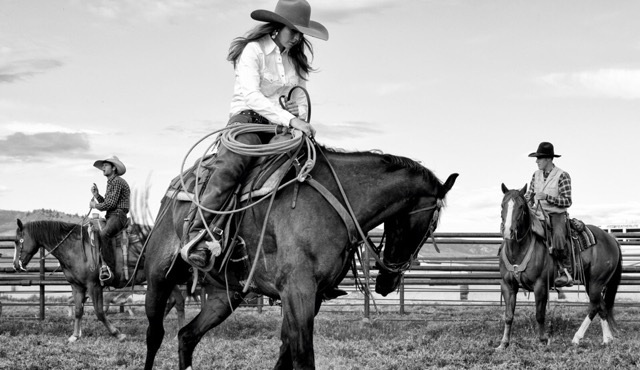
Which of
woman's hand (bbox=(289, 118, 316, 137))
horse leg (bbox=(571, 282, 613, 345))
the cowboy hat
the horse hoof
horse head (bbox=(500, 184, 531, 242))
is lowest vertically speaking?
the horse hoof

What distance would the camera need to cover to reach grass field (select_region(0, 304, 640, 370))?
8750 millimetres

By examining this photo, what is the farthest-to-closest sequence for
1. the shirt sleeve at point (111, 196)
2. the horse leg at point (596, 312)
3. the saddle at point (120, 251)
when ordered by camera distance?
the saddle at point (120, 251) < the shirt sleeve at point (111, 196) < the horse leg at point (596, 312)

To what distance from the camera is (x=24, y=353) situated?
30.3 ft

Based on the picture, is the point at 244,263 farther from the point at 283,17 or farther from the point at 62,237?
the point at 62,237

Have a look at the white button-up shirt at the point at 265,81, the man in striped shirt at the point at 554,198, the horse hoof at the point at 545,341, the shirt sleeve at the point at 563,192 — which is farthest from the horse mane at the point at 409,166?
the shirt sleeve at the point at 563,192

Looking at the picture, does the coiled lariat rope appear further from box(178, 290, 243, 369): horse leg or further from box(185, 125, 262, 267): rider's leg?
box(178, 290, 243, 369): horse leg

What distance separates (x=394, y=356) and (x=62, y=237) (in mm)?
6317

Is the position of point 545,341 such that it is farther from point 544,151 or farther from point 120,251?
point 120,251

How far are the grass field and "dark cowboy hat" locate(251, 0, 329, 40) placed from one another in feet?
13.0

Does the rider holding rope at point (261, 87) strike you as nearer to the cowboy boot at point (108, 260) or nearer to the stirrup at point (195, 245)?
the stirrup at point (195, 245)

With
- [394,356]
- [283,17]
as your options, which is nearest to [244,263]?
[283,17]

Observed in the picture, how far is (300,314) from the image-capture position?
5148mm

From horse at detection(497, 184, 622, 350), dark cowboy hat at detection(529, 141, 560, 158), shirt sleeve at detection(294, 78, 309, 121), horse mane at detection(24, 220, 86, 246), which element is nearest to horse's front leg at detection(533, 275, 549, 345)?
horse at detection(497, 184, 622, 350)

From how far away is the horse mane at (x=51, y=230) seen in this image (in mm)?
12954
